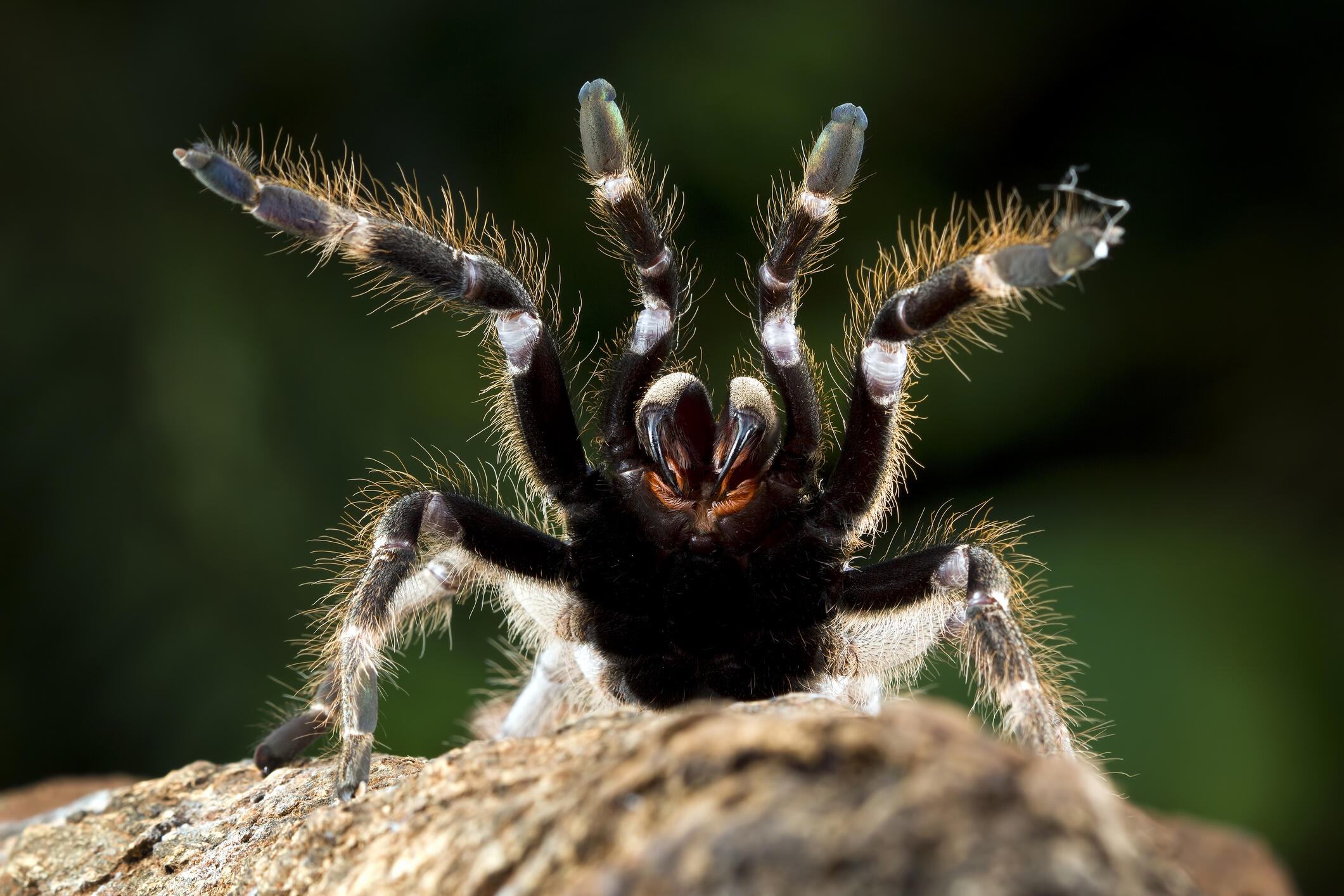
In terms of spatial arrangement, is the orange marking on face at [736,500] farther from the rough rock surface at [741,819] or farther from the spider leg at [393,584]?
the rough rock surface at [741,819]

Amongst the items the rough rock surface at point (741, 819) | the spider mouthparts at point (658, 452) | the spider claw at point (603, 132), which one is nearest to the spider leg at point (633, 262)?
the spider claw at point (603, 132)

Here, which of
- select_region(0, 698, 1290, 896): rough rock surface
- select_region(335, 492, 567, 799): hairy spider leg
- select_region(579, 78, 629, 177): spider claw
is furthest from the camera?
select_region(579, 78, 629, 177): spider claw

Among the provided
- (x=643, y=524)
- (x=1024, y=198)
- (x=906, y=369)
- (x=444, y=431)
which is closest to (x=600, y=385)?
(x=643, y=524)

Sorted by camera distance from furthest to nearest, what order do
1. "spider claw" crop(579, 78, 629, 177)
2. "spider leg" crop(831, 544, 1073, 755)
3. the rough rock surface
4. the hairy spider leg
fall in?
"spider claw" crop(579, 78, 629, 177), the hairy spider leg, "spider leg" crop(831, 544, 1073, 755), the rough rock surface

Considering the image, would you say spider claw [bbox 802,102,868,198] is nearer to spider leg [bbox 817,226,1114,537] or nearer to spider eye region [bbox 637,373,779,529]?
spider leg [bbox 817,226,1114,537]

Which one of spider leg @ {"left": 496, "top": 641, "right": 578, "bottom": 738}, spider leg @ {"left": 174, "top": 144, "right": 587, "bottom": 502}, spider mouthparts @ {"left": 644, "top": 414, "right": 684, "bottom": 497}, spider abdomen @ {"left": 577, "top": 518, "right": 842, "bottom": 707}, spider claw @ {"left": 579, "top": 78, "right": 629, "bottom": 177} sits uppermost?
spider claw @ {"left": 579, "top": 78, "right": 629, "bottom": 177}

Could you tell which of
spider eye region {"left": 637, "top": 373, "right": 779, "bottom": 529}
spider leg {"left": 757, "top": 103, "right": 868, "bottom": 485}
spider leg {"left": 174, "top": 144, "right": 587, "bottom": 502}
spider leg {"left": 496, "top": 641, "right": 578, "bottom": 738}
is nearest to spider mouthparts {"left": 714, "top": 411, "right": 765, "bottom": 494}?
spider eye region {"left": 637, "top": 373, "right": 779, "bottom": 529}
